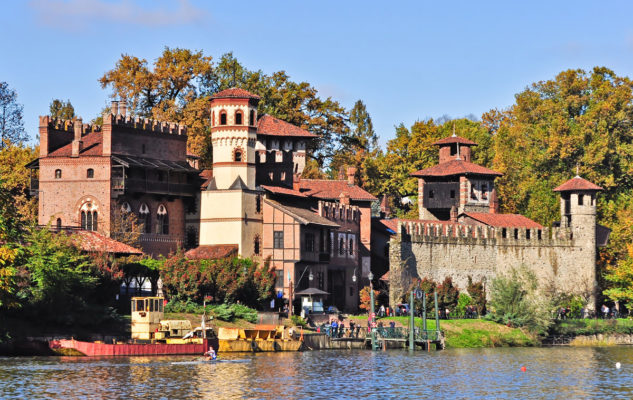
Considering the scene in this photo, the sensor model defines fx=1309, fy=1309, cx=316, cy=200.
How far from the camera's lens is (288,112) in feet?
365

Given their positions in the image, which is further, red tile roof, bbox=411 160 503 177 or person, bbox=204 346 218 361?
red tile roof, bbox=411 160 503 177

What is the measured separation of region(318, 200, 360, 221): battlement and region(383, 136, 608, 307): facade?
367cm

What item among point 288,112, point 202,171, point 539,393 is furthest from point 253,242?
point 539,393

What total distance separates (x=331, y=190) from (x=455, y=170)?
1123 cm

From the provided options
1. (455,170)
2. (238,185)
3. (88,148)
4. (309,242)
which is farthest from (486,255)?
(88,148)

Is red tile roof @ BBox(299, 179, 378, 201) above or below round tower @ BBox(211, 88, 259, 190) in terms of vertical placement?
below

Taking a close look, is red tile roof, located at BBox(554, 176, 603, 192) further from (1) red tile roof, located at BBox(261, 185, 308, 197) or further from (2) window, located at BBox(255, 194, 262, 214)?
(2) window, located at BBox(255, 194, 262, 214)

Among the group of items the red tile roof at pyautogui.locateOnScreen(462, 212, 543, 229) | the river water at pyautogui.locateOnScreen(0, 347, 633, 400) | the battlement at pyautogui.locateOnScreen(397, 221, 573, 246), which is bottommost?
the river water at pyautogui.locateOnScreen(0, 347, 633, 400)

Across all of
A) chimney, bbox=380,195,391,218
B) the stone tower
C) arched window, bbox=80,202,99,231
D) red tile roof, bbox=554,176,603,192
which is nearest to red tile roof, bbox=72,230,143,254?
arched window, bbox=80,202,99,231

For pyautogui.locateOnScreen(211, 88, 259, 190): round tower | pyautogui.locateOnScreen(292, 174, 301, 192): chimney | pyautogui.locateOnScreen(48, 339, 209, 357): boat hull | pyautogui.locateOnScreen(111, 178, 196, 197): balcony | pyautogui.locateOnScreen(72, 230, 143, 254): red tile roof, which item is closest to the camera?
pyautogui.locateOnScreen(48, 339, 209, 357): boat hull

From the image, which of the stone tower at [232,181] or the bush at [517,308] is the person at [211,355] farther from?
the bush at [517,308]

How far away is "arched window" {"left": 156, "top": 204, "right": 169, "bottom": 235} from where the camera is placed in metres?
89.8

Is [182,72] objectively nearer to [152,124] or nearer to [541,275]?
[152,124]

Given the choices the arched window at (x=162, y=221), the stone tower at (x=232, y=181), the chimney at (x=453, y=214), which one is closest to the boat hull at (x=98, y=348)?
the stone tower at (x=232, y=181)
